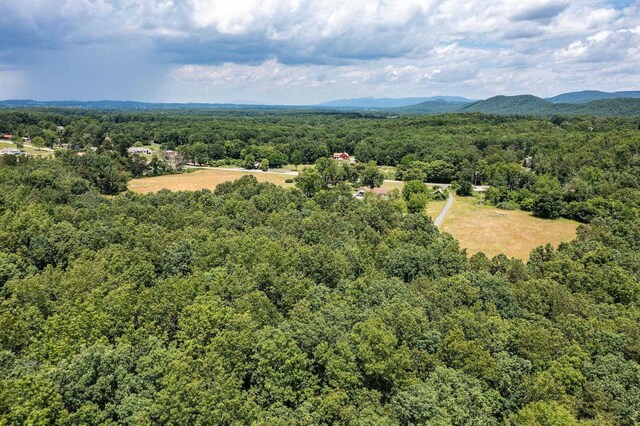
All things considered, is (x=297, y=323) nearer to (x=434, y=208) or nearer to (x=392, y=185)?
(x=434, y=208)

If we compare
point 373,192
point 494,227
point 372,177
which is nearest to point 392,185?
point 372,177

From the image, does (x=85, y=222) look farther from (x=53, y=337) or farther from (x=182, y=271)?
(x=53, y=337)

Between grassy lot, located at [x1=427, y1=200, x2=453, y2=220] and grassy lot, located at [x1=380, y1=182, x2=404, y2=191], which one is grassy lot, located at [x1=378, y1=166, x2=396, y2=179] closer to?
grassy lot, located at [x1=380, y1=182, x2=404, y2=191]

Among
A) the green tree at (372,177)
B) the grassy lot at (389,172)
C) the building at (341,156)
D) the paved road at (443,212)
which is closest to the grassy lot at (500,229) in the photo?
the paved road at (443,212)

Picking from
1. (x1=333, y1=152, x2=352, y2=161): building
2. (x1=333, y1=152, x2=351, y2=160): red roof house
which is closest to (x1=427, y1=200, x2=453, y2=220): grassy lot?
(x1=333, y1=152, x2=352, y2=161): building

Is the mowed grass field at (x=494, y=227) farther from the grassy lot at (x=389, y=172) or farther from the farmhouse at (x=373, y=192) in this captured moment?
the grassy lot at (x=389, y=172)

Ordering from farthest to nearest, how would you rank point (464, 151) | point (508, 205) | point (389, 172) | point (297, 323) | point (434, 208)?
point (389, 172), point (464, 151), point (434, 208), point (508, 205), point (297, 323)
